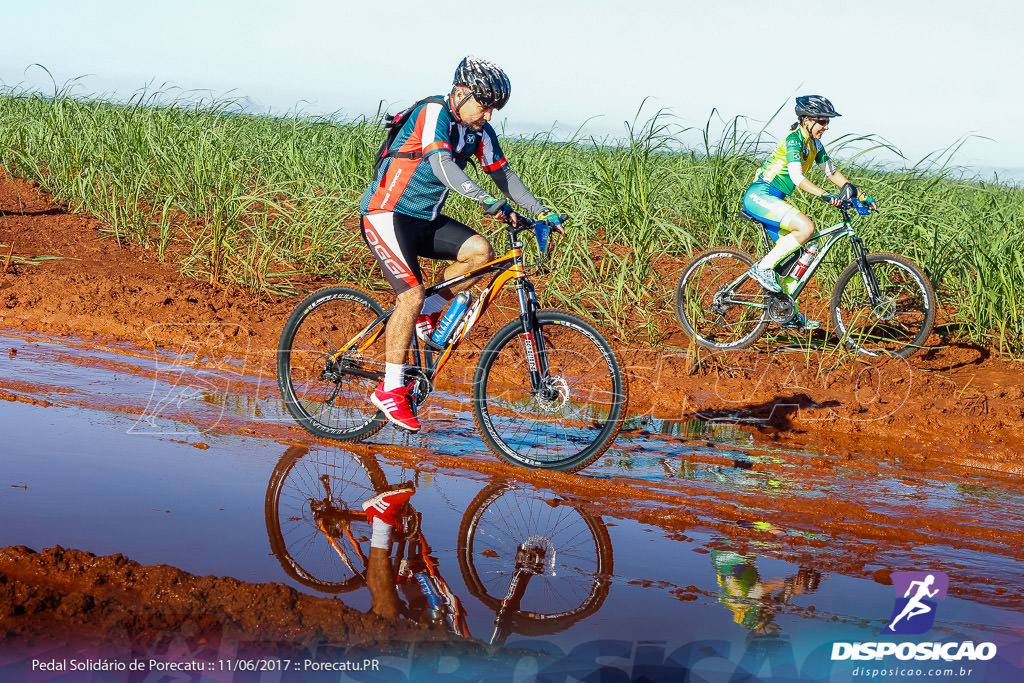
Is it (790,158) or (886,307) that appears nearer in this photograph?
(790,158)

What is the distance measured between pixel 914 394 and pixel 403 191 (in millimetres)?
4311

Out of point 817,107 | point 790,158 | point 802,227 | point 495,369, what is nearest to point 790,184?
point 790,158

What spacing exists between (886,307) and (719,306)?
1410 millimetres

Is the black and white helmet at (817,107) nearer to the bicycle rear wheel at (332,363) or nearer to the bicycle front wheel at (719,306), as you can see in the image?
the bicycle front wheel at (719,306)

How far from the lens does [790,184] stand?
8.34 meters

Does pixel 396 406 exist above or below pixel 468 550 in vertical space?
above

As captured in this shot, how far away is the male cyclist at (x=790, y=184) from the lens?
7996mm

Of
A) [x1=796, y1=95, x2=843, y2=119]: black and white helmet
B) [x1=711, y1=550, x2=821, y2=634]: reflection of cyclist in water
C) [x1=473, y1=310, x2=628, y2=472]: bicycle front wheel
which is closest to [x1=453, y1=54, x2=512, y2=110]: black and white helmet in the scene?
[x1=473, y1=310, x2=628, y2=472]: bicycle front wheel

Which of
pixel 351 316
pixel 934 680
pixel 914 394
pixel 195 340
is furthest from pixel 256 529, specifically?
pixel 914 394

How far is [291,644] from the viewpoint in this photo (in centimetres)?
291

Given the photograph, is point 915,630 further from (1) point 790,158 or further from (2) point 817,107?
(2) point 817,107

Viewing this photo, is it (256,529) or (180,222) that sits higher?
(180,222)

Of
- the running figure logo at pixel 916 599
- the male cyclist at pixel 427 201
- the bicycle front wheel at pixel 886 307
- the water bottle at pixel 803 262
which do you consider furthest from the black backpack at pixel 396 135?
the water bottle at pixel 803 262

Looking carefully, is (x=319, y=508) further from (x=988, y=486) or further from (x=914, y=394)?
(x=914, y=394)
